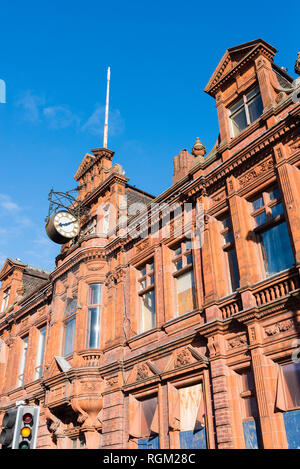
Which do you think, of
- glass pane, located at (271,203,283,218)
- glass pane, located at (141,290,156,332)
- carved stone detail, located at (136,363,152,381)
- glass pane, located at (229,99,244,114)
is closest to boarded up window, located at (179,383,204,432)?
carved stone detail, located at (136,363,152,381)

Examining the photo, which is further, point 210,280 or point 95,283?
point 95,283

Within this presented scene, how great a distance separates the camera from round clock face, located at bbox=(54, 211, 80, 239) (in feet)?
73.1

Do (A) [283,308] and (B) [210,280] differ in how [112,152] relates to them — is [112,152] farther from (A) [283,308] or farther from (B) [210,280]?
A: (A) [283,308]

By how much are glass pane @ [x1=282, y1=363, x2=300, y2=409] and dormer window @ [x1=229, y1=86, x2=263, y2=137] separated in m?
8.68

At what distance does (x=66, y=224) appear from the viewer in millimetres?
22688

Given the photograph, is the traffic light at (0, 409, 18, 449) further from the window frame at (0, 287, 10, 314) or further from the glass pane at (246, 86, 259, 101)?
the window frame at (0, 287, 10, 314)

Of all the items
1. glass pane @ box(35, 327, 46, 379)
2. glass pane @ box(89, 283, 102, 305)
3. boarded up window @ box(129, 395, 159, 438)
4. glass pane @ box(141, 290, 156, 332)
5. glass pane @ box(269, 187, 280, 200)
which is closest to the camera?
glass pane @ box(269, 187, 280, 200)

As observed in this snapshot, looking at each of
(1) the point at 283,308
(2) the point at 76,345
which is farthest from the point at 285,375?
(2) the point at 76,345

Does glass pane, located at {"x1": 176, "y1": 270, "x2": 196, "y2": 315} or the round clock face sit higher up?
the round clock face

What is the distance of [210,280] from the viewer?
578 inches

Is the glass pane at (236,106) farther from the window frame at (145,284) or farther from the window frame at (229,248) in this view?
the window frame at (145,284)

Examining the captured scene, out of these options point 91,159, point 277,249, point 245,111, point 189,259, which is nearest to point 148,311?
point 189,259

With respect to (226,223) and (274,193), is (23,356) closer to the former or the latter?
(226,223)
